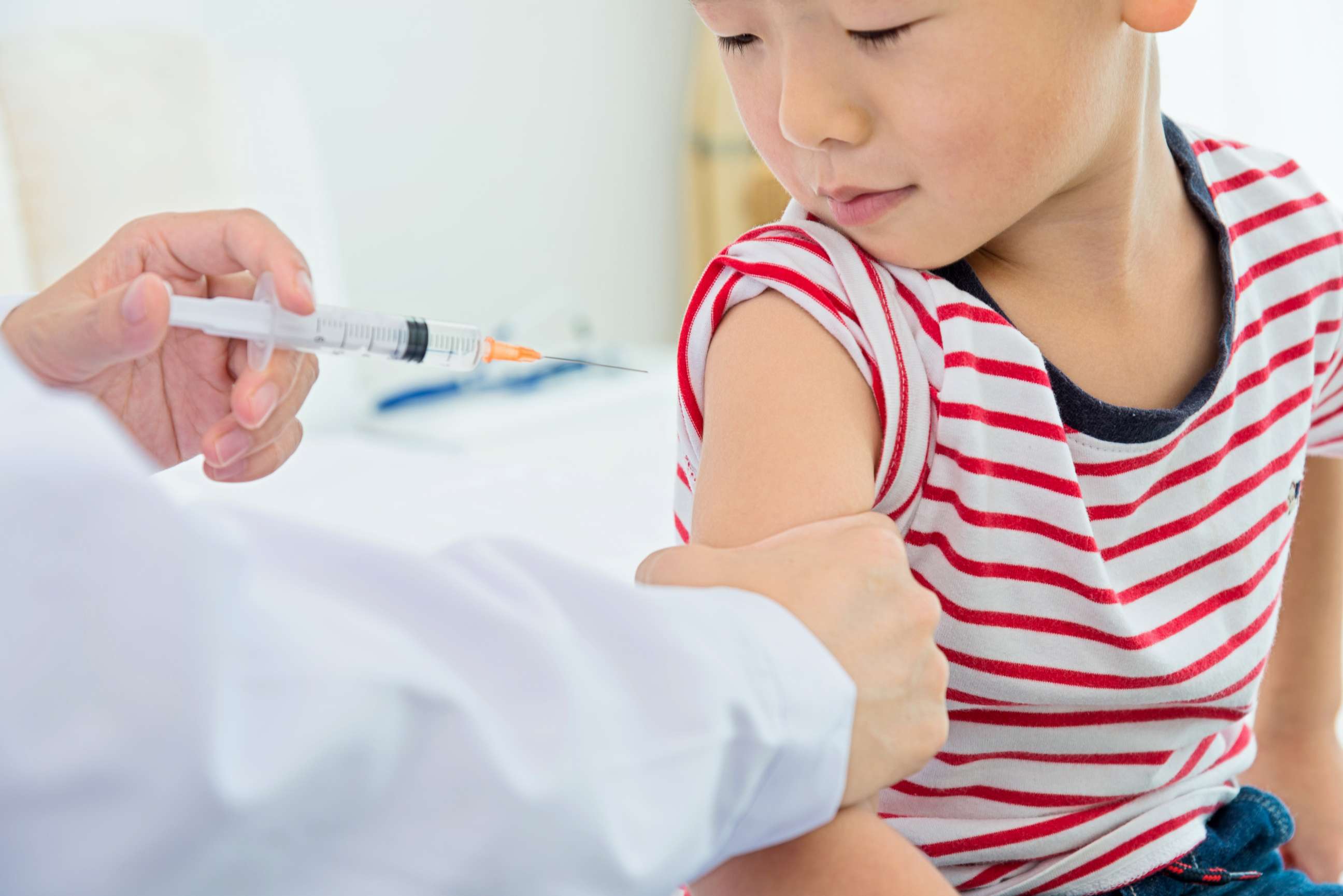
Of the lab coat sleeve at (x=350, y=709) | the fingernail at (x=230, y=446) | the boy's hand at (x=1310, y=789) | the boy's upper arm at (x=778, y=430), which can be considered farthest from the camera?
the boy's hand at (x=1310, y=789)

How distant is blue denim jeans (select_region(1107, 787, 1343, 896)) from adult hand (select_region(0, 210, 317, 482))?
655 mm

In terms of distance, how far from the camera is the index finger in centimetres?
82

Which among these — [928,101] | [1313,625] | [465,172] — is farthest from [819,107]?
[465,172]

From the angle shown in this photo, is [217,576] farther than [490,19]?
No

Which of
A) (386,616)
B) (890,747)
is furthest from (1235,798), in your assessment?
(386,616)

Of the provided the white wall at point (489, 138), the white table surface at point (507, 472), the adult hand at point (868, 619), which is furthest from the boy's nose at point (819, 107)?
the white wall at point (489, 138)

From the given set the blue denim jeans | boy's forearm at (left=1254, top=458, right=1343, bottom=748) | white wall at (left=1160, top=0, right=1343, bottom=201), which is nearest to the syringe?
the blue denim jeans

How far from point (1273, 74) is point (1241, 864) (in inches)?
86.7

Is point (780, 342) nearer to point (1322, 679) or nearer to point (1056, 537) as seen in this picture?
point (1056, 537)

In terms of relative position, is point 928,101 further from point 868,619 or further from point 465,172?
point 465,172

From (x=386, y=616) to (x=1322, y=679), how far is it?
0.92 meters

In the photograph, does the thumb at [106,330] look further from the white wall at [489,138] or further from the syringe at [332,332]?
the white wall at [489,138]

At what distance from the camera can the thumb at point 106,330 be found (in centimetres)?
74

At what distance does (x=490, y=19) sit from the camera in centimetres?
308
